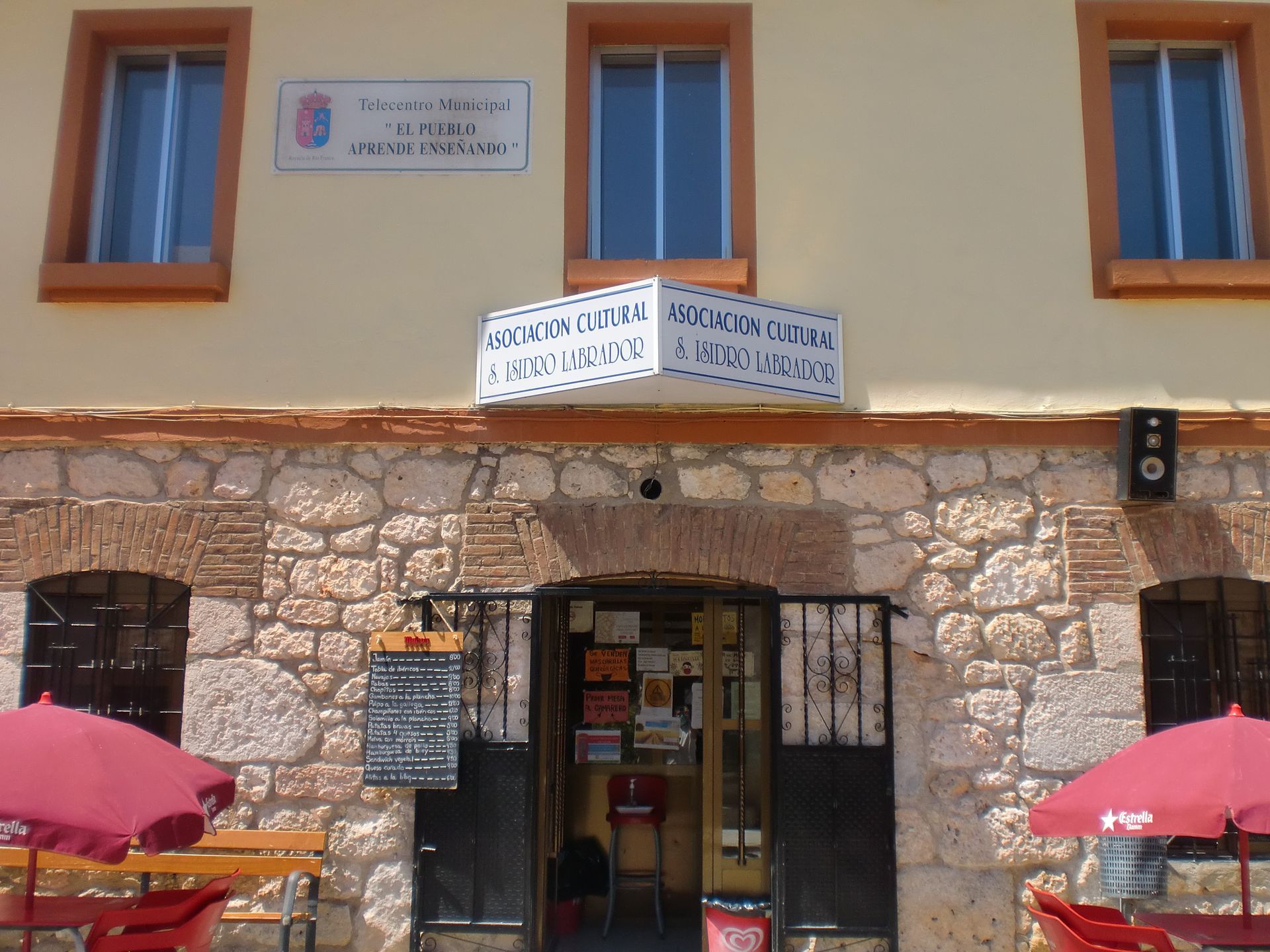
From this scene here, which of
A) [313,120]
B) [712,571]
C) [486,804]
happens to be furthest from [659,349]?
[313,120]

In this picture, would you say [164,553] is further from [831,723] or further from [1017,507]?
[1017,507]

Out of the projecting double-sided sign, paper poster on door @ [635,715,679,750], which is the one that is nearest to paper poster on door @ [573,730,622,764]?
paper poster on door @ [635,715,679,750]

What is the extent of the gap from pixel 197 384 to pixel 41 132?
1806mm

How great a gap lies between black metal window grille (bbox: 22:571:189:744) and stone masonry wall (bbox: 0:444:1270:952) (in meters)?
0.13

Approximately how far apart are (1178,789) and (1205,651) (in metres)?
1.83

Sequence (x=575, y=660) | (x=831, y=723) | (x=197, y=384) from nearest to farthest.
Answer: (x=831, y=723)
(x=197, y=384)
(x=575, y=660)

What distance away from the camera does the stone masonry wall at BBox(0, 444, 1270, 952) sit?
16.8 ft

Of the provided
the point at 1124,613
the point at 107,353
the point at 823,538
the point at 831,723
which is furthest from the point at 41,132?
the point at 1124,613

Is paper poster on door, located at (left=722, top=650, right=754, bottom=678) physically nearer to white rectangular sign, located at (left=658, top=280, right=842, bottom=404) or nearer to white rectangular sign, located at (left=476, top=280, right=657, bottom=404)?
white rectangular sign, located at (left=658, top=280, right=842, bottom=404)

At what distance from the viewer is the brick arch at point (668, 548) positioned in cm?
529

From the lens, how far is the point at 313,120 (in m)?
5.73

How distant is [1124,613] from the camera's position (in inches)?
204

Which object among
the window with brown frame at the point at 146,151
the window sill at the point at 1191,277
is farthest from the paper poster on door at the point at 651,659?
the window sill at the point at 1191,277

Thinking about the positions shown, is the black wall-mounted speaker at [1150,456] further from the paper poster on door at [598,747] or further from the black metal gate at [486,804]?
the paper poster on door at [598,747]
